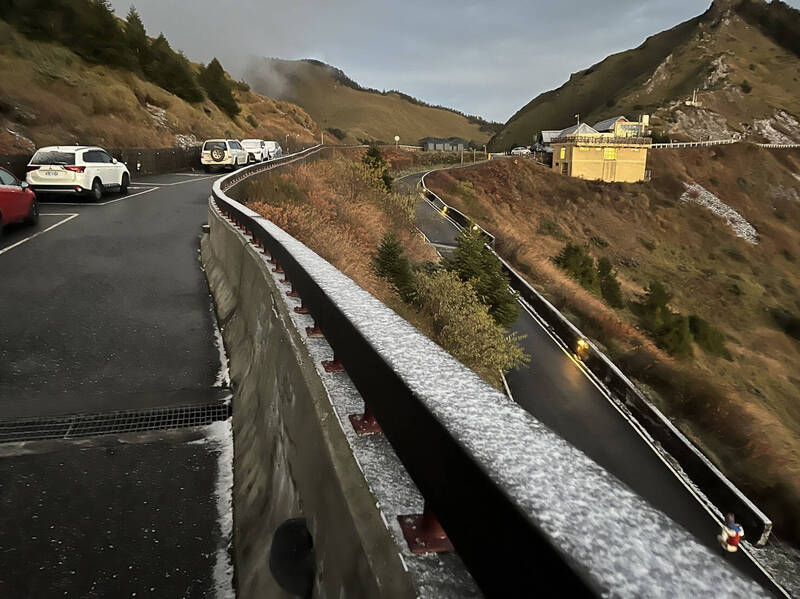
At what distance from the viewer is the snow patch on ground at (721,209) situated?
8738 centimetres

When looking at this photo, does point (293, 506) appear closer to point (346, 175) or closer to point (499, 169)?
point (346, 175)

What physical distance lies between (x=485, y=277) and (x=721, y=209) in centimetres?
8456

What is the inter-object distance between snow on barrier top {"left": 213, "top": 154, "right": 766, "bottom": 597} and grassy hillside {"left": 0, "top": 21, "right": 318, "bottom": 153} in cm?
3361

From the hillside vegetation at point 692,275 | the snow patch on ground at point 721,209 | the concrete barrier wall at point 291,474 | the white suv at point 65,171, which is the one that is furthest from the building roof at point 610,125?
the concrete barrier wall at point 291,474

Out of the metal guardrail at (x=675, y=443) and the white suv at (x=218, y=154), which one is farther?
the white suv at (x=218, y=154)

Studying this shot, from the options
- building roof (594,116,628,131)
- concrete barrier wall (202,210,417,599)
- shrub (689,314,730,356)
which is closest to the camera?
concrete barrier wall (202,210,417,599)

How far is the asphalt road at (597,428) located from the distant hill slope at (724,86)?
11829 centimetres

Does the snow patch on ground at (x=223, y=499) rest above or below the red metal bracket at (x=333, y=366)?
below

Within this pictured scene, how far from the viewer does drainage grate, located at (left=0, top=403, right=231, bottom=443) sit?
16.8 ft

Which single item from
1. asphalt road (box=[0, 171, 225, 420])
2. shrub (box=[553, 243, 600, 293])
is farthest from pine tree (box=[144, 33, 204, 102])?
asphalt road (box=[0, 171, 225, 420])

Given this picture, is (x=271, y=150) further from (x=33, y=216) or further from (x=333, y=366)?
(x=333, y=366)

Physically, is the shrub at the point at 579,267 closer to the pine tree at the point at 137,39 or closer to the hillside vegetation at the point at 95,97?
the hillside vegetation at the point at 95,97

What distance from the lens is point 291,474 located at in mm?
3207

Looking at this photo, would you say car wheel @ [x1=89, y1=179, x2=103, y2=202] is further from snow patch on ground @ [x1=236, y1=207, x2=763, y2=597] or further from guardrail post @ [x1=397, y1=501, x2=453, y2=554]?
guardrail post @ [x1=397, y1=501, x2=453, y2=554]
